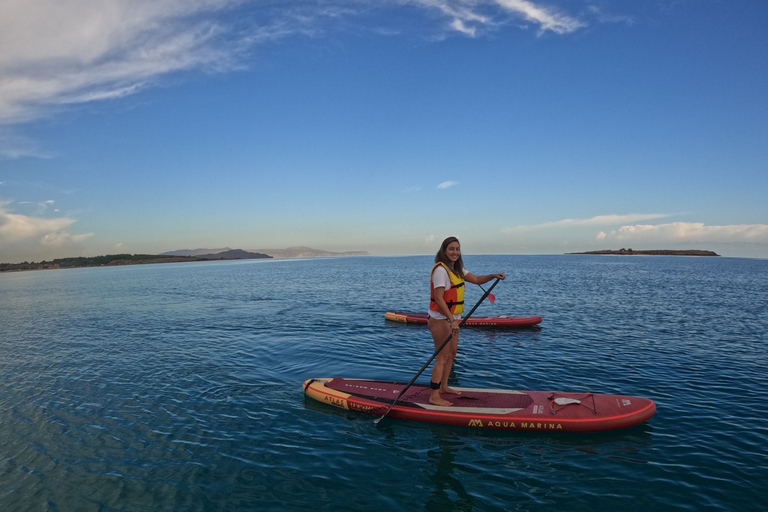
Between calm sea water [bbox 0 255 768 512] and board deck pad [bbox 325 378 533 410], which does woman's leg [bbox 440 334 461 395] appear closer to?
board deck pad [bbox 325 378 533 410]

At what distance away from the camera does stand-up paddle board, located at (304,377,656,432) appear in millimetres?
9016

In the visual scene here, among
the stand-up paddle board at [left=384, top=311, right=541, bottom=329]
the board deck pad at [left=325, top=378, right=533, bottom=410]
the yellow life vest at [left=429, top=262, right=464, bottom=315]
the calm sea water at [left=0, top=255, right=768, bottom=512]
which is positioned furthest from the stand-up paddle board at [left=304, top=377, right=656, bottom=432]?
the stand-up paddle board at [left=384, top=311, right=541, bottom=329]

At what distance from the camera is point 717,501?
6.62m

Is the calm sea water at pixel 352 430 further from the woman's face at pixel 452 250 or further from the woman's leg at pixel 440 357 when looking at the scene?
the woman's face at pixel 452 250

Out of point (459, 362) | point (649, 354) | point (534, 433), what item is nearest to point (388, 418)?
point (534, 433)

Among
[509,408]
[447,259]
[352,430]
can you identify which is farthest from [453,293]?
[352,430]

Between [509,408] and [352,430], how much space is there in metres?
3.70

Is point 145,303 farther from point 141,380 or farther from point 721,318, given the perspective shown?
point 721,318

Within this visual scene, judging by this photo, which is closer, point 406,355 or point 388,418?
point 388,418

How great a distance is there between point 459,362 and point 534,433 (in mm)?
6672

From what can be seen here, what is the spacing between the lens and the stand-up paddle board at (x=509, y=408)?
9016 mm

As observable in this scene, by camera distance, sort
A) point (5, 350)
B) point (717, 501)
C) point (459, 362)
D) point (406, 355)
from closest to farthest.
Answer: point (717, 501) → point (459, 362) → point (406, 355) → point (5, 350)

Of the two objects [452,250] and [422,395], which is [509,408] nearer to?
[422,395]

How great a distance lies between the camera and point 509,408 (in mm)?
9523
